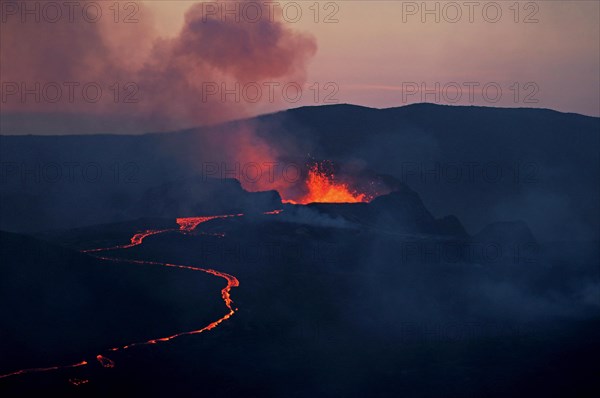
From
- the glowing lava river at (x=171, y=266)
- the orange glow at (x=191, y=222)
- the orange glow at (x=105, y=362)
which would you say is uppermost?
the orange glow at (x=191, y=222)

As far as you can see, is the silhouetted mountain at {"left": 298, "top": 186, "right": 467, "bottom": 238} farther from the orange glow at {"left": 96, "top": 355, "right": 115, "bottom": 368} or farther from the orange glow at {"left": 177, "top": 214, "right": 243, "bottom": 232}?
the orange glow at {"left": 96, "top": 355, "right": 115, "bottom": 368}

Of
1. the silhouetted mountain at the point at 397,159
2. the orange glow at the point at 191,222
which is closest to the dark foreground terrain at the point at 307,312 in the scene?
the orange glow at the point at 191,222

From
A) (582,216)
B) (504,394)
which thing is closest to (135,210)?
(504,394)

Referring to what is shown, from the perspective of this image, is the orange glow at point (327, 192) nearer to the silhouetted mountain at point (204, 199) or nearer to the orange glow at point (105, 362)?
the silhouetted mountain at point (204, 199)

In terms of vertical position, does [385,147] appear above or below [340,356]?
above

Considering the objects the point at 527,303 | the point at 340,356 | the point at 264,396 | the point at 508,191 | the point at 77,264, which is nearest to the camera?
the point at 264,396

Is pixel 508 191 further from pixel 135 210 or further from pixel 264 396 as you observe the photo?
pixel 264 396

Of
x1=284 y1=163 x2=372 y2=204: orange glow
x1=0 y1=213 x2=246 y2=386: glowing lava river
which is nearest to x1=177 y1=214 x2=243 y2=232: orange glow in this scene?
x1=0 y1=213 x2=246 y2=386: glowing lava river

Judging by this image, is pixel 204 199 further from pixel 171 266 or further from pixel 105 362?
pixel 105 362
